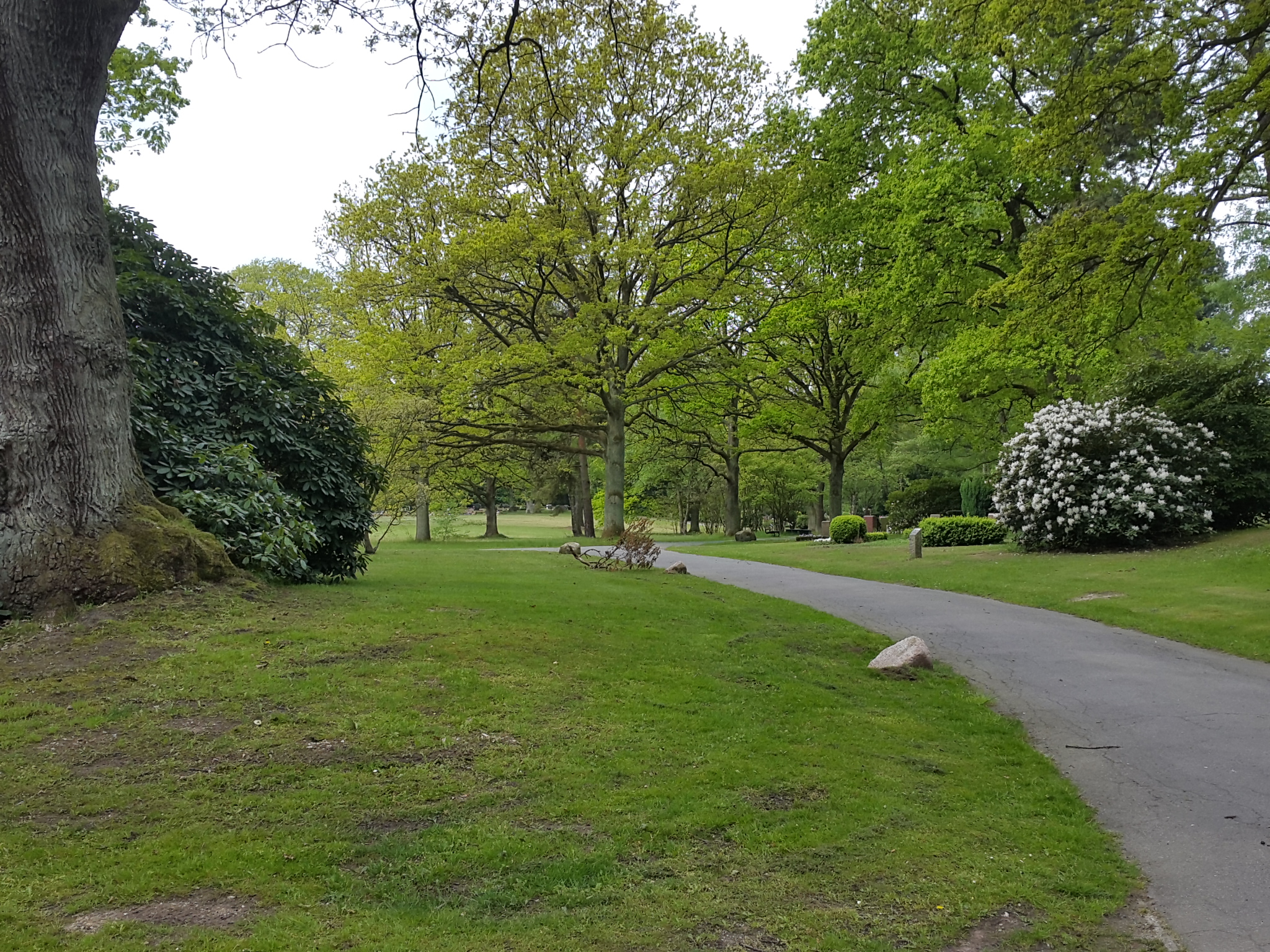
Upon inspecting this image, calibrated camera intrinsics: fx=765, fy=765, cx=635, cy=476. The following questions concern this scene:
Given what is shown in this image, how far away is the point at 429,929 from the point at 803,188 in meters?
24.4

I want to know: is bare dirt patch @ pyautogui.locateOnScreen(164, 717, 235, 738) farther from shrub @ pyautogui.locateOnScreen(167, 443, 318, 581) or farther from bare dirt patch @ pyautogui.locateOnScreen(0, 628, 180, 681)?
shrub @ pyautogui.locateOnScreen(167, 443, 318, 581)

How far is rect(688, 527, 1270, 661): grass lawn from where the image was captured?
9172 mm

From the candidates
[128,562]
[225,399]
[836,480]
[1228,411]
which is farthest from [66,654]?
[836,480]

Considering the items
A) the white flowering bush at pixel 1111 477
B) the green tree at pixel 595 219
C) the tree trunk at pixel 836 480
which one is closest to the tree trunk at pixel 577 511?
the tree trunk at pixel 836 480

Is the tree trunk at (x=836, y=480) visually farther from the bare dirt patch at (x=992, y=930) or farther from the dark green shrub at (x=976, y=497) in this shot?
the bare dirt patch at (x=992, y=930)

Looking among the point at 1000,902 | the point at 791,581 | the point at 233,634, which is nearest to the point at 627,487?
the point at 791,581

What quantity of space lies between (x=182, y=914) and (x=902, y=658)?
6540 millimetres

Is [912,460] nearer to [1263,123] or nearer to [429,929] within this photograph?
[1263,123]

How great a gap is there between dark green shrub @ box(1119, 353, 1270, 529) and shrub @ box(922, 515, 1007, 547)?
17.3ft

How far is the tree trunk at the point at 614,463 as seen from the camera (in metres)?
25.1

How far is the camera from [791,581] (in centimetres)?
1491

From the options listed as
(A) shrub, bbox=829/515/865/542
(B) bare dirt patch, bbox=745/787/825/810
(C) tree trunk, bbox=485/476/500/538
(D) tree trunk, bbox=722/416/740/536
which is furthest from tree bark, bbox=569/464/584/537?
(B) bare dirt patch, bbox=745/787/825/810

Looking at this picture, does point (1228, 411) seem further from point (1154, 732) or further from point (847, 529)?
point (1154, 732)

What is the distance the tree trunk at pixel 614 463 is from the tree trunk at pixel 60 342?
726 inches
